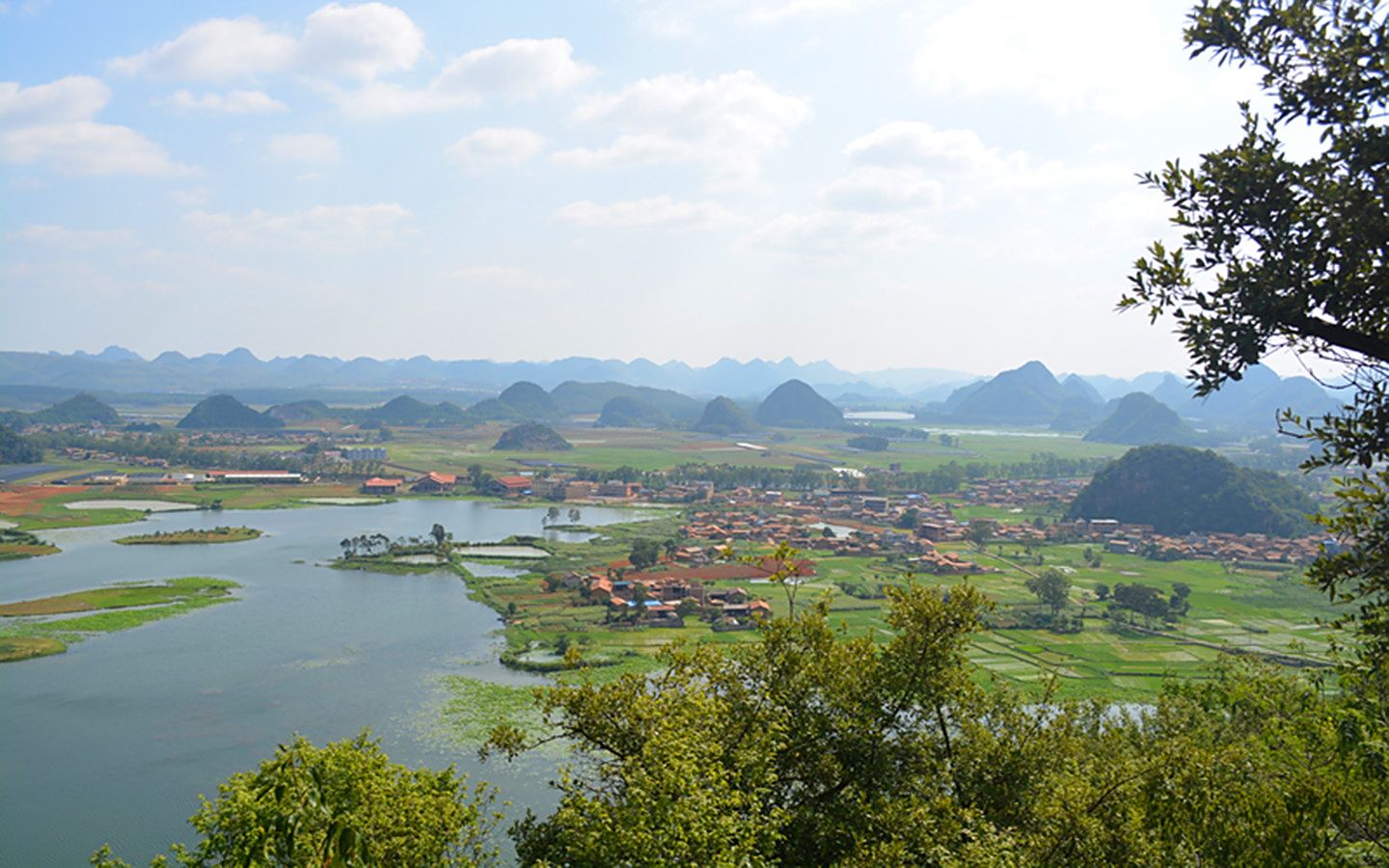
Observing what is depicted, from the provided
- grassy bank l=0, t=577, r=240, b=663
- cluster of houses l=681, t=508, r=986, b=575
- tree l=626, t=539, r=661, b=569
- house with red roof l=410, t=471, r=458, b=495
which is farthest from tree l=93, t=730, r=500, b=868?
house with red roof l=410, t=471, r=458, b=495

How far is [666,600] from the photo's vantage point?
2125 centimetres

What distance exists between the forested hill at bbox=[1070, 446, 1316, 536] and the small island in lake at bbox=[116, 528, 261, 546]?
1239 inches

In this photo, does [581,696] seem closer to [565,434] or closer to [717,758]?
[717,758]

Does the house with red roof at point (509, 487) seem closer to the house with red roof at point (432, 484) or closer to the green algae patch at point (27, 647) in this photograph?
the house with red roof at point (432, 484)

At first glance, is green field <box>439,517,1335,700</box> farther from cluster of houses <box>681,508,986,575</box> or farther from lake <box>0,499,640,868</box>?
lake <box>0,499,640,868</box>

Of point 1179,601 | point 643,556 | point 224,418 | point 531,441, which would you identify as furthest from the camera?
point 224,418

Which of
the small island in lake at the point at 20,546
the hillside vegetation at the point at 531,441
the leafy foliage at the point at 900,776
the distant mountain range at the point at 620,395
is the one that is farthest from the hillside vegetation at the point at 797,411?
the leafy foliage at the point at 900,776

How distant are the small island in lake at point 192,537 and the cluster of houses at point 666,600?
12544mm

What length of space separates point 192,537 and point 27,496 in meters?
11.6

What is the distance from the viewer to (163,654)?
1641cm

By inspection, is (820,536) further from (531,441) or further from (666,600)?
(531,441)

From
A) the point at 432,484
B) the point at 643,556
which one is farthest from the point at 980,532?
the point at 432,484

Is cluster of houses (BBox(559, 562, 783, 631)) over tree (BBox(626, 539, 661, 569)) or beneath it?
beneath

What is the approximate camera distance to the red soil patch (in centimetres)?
3125
